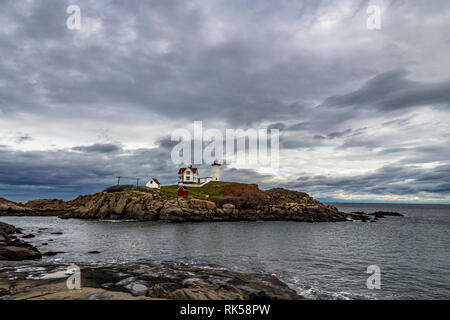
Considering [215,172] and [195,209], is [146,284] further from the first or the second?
[215,172]

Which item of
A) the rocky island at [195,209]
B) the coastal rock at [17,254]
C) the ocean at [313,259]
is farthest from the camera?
the rocky island at [195,209]

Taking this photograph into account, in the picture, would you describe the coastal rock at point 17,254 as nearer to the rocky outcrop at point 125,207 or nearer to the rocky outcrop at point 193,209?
the rocky outcrop at point 193,209

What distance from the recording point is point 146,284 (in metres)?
18.2

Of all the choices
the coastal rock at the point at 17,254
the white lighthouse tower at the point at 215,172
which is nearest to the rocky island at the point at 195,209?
the white lighthouse tower at the point at 215,172

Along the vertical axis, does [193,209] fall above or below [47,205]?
above

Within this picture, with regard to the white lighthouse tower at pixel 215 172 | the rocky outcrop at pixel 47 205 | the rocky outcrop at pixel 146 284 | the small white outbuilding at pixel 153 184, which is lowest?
the rocky outcrop at pixel 47 205

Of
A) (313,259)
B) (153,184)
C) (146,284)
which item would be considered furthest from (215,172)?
(146,284)

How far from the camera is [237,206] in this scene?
92188 mm

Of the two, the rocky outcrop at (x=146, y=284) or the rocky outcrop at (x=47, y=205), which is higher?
the rocky outcrop at (x=146, y=284)

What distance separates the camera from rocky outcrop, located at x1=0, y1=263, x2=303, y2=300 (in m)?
14.1

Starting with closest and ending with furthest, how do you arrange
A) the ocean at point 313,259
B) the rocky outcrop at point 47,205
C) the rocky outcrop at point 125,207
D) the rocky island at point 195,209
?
1. the ocean at point 313,259
2. the rocky outcrop at point 125,207
3. the rocky island at point 195,209
4. the rocky outcrop at point 47,205

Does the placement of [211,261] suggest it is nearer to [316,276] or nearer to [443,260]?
[316,276]

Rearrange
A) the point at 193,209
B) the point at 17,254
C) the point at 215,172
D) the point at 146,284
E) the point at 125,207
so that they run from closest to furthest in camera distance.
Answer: the point at 146,284 → the point at 17,254 → the point at 125,207 → the point at 193,209 → the point at 215,172

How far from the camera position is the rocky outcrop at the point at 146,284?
14078 millimetres
